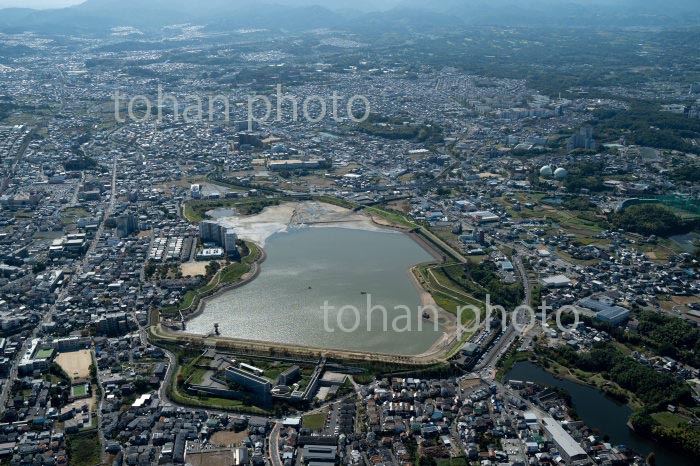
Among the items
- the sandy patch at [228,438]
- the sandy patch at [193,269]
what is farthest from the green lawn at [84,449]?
the sandy patch at [193,269]

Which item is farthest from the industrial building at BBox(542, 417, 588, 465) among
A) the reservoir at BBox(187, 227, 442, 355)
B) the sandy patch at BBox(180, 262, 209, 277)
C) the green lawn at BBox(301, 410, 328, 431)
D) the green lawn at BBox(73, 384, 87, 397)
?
the sandy patch at BBox(180, 262, 209, 277)

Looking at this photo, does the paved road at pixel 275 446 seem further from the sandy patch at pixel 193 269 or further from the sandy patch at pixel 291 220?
the sandy patch at pixel 291 220

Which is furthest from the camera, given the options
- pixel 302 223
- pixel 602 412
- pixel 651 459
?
pixel 302 223

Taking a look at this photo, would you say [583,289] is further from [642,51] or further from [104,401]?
[642,51]

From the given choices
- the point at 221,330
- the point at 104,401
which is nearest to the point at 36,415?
the point at 104,401

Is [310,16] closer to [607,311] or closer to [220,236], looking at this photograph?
[220,236]

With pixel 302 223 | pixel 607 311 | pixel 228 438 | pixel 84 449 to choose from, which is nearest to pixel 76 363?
pixel 84 449
